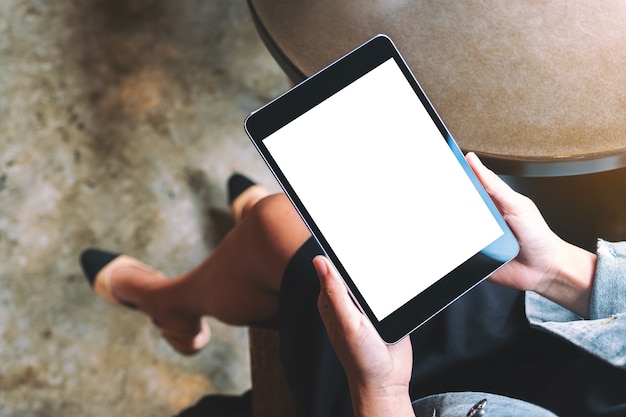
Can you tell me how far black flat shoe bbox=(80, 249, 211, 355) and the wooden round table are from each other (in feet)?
1.99

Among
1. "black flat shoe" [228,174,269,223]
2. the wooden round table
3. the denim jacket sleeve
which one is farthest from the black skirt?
"black flat shoe" [228,174,269,223]

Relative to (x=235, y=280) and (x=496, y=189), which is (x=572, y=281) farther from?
(x=235, y=280)

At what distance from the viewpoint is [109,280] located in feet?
3.51

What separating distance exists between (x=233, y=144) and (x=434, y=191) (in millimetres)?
699

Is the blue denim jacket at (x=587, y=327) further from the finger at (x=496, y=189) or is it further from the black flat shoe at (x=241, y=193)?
the black flat shoe at (x=241, y=193)

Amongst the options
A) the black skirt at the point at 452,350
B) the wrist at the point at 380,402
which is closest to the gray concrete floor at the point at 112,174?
the black skirt at the point at 452,350

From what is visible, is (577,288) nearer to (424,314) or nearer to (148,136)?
(424,314)

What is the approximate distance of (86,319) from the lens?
1122 mm

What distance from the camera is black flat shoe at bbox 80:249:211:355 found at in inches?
42.4

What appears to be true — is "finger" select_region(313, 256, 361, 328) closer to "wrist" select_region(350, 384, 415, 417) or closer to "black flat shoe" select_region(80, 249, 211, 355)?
"wrist" select_region(350, 384, 415, 417)

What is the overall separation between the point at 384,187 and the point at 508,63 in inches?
6.6

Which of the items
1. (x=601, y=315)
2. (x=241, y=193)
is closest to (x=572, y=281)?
(x=601, y=315)

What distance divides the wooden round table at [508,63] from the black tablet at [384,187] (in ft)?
0.12

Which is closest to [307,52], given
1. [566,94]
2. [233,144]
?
[566,94]
